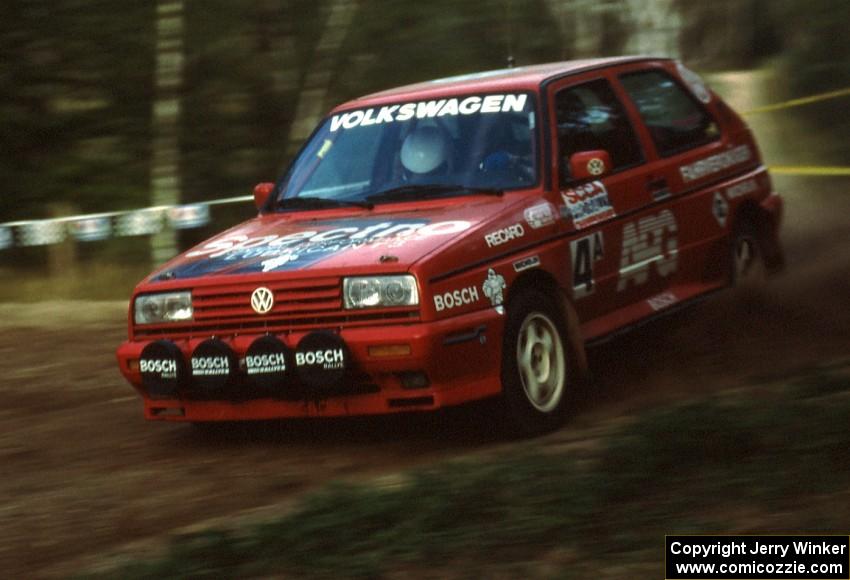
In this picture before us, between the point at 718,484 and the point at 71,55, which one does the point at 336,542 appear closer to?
the point at 718,484

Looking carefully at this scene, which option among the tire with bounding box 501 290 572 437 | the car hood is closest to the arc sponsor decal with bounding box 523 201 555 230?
the car hood

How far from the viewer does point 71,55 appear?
61.1 ft

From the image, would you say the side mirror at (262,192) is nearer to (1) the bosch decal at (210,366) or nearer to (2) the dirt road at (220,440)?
(2) the dirt road at (220,440)

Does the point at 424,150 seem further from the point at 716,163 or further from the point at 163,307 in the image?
the point at 716,163

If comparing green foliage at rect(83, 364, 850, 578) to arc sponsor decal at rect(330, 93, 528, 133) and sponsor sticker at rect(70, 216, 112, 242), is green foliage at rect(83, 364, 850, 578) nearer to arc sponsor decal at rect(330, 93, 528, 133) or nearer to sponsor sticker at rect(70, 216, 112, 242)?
arc sponsor decal at rect(330, 93, 528, 133)

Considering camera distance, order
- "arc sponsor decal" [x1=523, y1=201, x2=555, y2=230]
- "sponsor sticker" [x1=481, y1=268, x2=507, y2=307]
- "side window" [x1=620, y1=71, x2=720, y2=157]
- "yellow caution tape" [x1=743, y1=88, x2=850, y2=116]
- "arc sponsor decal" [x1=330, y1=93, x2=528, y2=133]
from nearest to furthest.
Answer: "sponsor sticker" [x1=481, y1=268, x2=507, y2=307] < "arc sponsor decal" [x1=523, y1=201, x2=555, y2=230] < "arc sponsor decal" [x1=330, y1=93, x2=528, y2=133] < "side window" [x1=620, y1=71, x2=720, y2=157] < "yellow caution tape" [x1=743, y1=88, x2=850, y2=116]

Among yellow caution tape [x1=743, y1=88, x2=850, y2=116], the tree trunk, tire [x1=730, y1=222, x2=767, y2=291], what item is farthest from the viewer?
yellow caution tape [x1=743, y1=88, x2=850, y2=116]

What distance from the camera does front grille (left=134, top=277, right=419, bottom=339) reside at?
683 cm

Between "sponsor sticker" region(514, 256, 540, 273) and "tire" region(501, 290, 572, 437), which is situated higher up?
"sponsor sticker" region(514, 256, 540, 273)

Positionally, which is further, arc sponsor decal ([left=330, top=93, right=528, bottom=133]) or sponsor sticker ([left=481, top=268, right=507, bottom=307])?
arc sponsor decal ([left=330, top=93, right=528, bottom=133])

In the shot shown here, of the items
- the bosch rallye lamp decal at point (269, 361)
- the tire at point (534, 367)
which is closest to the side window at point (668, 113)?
the tire at point (534, 367)

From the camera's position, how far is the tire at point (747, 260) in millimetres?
9406

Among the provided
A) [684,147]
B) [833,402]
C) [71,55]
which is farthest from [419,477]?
[71,55]

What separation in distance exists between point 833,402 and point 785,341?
2.34 metres
